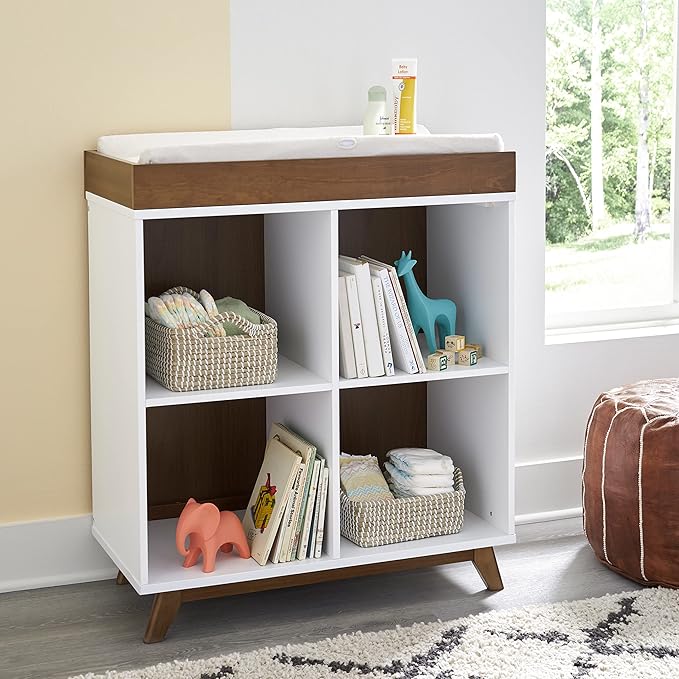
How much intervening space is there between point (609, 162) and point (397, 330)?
1.04 metres

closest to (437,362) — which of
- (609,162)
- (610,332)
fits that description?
(610,332)

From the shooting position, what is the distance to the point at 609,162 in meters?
3.01

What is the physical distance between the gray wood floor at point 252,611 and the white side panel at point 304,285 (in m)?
0.48

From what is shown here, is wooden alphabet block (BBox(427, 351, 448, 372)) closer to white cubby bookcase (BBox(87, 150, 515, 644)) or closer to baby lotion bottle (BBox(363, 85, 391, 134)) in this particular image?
white cubby bookcase (BBox(87, 150, 515, 644))

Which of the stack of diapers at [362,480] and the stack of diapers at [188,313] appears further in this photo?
the stack of diapers at [362,480]

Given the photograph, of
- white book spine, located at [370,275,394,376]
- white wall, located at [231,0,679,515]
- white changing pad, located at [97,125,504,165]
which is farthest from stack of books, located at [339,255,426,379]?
white wall, located at [231,0,679,515]

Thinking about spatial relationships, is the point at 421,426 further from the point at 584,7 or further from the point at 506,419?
the point at 584,7

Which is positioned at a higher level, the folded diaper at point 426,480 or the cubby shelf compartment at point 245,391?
the cubby shelf compartment at point 245,391

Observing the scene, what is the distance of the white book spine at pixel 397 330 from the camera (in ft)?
7.39

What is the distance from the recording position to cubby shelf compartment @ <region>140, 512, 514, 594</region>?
7.08ft

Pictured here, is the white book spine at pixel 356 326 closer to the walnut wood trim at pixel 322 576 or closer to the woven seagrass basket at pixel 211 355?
the woven seagrass basket at pixel 211 355

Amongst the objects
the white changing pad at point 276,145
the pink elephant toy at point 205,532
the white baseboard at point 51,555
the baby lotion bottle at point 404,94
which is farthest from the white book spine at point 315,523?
the baby lotion bottle at point 404,94

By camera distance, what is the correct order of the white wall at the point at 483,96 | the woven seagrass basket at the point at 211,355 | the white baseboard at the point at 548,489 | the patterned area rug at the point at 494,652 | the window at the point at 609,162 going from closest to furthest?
1. the patterned area rug at the point at 494,652
2. the woven seagrass basket at the point at 211,355
3. the white wall at the point at 483,96
4. the white baseboard at the point at 548,489
5. the window at the point at 609,162

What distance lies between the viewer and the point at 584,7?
2898 mm
